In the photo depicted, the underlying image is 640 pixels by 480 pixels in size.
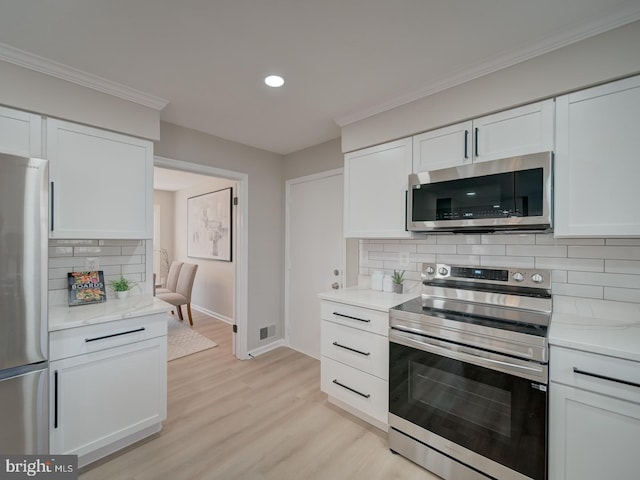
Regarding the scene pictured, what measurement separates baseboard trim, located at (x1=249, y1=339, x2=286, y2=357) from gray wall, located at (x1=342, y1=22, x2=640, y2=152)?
2.65m

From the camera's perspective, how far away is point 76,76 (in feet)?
6.28

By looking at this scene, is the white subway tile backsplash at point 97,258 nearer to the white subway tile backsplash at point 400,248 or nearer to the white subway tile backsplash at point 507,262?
the white subway tile backsplash at point 400,248

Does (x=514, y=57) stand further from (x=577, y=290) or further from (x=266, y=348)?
(x=266, y=348)

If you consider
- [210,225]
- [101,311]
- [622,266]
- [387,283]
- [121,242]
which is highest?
[210,225]

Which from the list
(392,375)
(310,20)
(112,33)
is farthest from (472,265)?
(112,33)

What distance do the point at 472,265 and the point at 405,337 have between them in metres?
0.78

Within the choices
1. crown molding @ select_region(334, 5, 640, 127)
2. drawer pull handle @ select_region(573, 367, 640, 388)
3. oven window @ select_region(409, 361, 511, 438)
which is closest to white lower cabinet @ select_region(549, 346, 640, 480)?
drawer pull handle @ select_region(573, 367, 640, 388)

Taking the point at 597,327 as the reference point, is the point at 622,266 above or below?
above

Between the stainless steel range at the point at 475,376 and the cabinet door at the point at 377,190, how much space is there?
65cm

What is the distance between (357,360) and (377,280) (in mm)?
709

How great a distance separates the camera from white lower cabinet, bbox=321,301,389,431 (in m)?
2.03

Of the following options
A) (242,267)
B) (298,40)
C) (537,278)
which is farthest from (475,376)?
(242,267)

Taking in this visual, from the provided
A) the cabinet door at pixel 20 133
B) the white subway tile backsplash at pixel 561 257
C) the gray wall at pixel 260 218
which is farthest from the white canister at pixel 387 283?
the cabinet door at pixel 20 133

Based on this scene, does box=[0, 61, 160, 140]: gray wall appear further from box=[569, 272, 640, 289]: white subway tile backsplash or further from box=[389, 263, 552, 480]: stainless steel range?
box=[569, 272, 640, 289]: white subway tile backsplash
